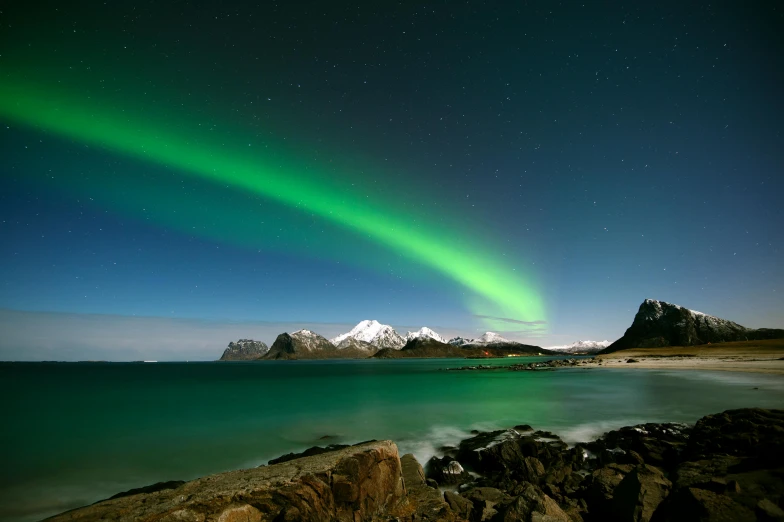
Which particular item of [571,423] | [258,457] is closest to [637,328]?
[571,423]

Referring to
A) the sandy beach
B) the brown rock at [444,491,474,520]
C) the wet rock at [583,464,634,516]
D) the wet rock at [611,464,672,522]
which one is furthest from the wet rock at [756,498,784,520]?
the sandy beach

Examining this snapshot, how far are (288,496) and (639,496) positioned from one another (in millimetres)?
6858

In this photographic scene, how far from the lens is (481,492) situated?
8914 mm

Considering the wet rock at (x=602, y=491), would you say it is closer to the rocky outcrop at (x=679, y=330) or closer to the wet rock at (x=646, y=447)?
the wet rock at (x=646, y=447)

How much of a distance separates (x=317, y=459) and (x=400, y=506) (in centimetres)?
225

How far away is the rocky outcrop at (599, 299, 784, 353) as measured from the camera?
507 feet

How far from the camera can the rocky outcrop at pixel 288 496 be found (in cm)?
553

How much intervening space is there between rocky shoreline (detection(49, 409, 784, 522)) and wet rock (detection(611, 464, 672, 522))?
2 centimetres

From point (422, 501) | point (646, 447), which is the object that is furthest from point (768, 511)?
point (646, 447)

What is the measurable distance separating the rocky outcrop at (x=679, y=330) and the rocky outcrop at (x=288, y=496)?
7967 inches

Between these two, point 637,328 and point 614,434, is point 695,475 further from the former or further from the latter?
point 637,328

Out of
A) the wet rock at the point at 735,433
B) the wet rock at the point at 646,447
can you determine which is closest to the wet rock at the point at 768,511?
the wet rock at the point at 735,433

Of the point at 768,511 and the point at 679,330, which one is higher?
the point at 768,511

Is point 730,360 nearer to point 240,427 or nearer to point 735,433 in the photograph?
point 735,433
